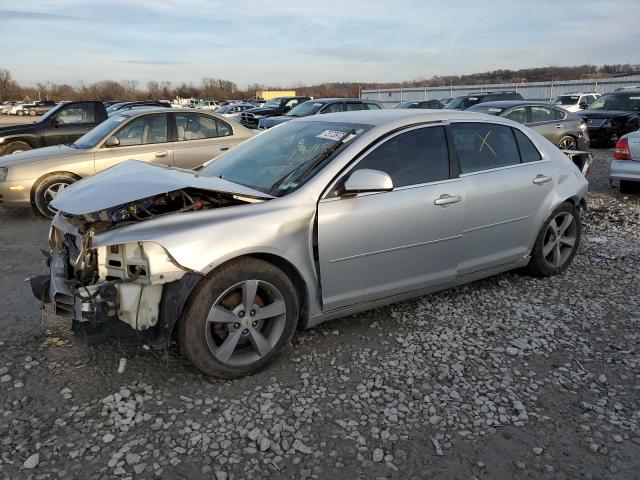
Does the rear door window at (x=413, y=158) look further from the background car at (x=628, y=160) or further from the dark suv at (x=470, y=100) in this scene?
the dark suv at (x=470, y=100)

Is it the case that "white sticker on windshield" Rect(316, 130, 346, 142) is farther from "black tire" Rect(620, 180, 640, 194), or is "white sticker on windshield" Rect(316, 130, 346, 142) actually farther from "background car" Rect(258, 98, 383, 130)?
"background car" Rect(258, 98, 383, 130)

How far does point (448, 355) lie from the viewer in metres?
3.63

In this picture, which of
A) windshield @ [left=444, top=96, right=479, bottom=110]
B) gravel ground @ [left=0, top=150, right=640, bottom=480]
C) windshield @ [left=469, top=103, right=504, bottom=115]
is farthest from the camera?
windshield @ [left=444, top=96, right=479, bottom=110]

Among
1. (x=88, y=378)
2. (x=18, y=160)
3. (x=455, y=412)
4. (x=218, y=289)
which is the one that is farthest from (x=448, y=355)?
(x=18, y=160)

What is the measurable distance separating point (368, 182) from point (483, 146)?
5.03 ft

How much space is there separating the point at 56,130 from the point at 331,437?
10.7 metres

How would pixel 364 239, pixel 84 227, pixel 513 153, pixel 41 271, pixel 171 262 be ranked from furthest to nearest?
pixel 41 271
pixel 513 153
pixel 364 239
pixel 84 227
pixel 171 262

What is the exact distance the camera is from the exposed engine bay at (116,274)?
2.96m

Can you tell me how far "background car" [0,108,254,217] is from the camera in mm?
7539

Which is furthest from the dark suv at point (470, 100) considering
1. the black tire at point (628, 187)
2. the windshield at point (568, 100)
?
the black tire at point (628, 187)

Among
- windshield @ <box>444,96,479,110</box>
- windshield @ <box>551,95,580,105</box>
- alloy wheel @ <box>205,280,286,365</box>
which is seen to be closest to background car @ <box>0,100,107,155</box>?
alloy wheel @ <box>205,280,286,365</box>

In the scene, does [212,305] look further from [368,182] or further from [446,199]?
[446,199]

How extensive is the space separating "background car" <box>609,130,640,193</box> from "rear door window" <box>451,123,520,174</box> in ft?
16.6

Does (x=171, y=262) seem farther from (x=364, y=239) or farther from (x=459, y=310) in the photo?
(x=459, y=310)
